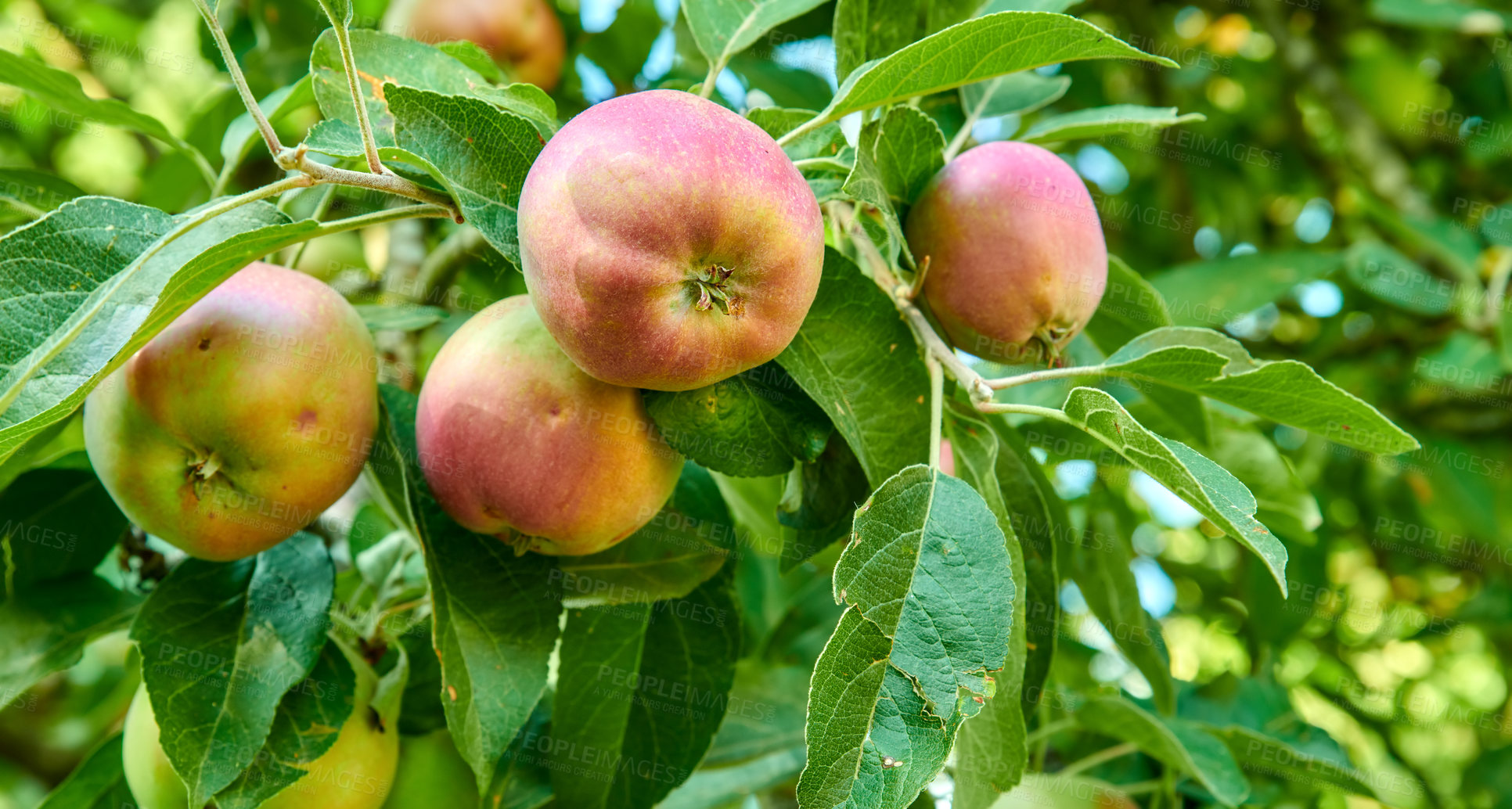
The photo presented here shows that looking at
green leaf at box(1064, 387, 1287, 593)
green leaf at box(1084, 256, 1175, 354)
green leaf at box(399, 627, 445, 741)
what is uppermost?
green leaf at box(1064, 387, 1287, 593)

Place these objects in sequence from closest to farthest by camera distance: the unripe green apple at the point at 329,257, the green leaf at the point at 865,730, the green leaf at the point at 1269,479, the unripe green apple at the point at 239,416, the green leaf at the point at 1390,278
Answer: the green leaf at the point at 865,730, the unripe green apple at the point at 239,416, the green leaf at the point at 1269,479, the green leaf at the point at 1390,278, the unripe green apple at the point at 329,257

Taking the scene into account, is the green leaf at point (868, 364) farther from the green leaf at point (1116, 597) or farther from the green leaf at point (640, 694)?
the green leaf at point (1116, 597)

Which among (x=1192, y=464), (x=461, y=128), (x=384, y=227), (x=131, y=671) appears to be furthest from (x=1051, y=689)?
(x=384, y=227)

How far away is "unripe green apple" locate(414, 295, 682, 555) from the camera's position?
3.26ft

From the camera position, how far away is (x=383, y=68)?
1.11 metres

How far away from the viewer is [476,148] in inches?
37.6

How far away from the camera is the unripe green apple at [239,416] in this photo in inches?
39.9

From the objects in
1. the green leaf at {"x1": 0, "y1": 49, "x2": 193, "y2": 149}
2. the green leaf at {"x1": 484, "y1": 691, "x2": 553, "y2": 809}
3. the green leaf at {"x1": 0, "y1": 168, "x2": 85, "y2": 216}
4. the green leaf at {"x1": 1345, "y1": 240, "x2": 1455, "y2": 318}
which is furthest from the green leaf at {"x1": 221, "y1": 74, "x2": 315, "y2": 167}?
the green leaf at {"x1": 1345, "y1": 240, "x2": 1455, "y2": 318}

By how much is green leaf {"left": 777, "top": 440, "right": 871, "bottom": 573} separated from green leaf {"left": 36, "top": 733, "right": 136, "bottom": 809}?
3.35 ft

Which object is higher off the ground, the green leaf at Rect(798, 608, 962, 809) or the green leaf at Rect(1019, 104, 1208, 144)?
the green leaf at Rect(1019, 104, 1208, 144)

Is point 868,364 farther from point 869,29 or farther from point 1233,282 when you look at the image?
point 1233,282

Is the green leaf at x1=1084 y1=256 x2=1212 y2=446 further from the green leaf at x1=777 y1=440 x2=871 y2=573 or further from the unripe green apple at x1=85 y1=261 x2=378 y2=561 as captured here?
the unripe green apple at x1=85 y1=261 x2=378 y2=561

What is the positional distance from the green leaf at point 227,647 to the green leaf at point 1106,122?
99 cm
